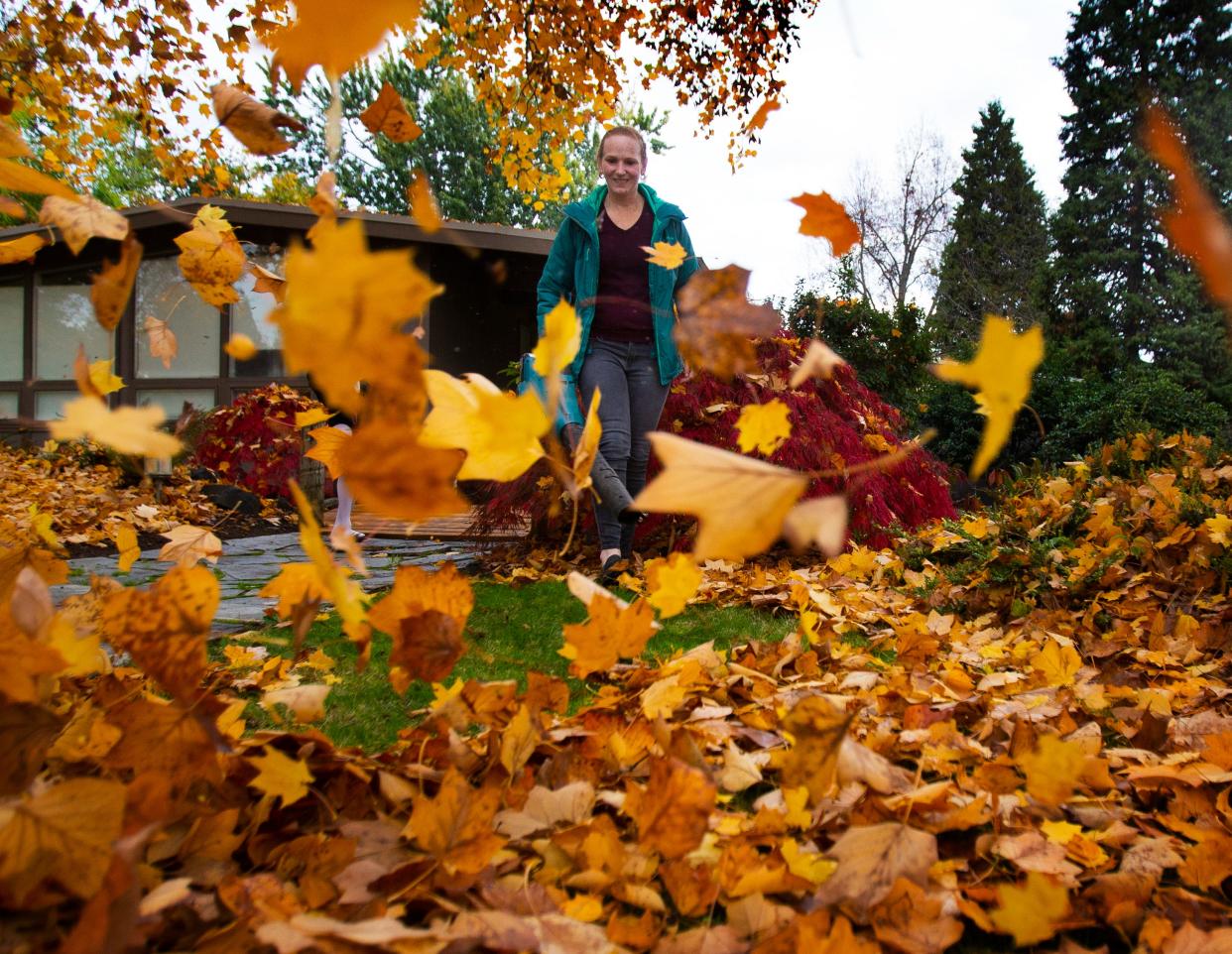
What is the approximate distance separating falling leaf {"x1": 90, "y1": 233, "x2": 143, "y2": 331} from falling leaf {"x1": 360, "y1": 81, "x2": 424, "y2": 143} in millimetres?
287

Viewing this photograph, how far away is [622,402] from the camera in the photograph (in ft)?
11.2

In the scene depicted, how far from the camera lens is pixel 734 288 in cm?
Result: 86

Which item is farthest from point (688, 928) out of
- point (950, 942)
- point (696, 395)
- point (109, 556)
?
point (109, 556)

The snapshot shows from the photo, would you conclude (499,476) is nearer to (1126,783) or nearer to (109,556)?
(1126,783)

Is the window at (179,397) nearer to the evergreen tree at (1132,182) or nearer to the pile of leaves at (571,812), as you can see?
the pile of leaves at (571,812)

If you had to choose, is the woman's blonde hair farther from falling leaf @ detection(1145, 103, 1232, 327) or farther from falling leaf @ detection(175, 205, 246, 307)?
falling leaf @ detection(1145, 103, 1232, 327)

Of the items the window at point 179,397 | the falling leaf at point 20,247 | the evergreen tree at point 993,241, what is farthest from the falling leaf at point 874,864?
the evergreen tree at point 993,241

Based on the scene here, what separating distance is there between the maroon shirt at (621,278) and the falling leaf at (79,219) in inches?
100

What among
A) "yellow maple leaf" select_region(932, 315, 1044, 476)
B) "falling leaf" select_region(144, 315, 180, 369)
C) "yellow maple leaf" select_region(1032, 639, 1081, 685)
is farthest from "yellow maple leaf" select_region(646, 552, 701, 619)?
"yellow maple leaf" select_region(1032, 639, 1081, 685)

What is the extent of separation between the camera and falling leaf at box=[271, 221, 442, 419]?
0.50 metres

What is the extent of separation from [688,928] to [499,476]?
1.78 feet

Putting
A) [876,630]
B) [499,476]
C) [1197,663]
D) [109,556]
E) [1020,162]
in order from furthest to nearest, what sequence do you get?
[1020,162] → [109,556] → [876,630] → [1197,663] → [499,476]

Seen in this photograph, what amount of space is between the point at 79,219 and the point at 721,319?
64 cm

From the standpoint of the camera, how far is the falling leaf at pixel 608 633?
89 centimetres
